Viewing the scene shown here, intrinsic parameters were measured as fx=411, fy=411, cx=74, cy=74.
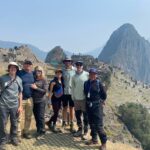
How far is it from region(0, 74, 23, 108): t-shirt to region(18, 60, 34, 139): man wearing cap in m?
Result: 1.03

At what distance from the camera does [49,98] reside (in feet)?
52.0

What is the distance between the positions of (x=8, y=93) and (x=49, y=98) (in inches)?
120

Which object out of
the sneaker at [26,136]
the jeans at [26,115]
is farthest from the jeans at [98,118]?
the sneaker at [26,136]

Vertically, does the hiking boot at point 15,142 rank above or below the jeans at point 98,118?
below

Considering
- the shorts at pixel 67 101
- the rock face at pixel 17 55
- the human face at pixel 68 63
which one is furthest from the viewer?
the rock face at pixel 17 55

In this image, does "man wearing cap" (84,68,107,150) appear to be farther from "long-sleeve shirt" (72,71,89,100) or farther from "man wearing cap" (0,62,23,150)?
"man wearing cap" (0,62,23,150)

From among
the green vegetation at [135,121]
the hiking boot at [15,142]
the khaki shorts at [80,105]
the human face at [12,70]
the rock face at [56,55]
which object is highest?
the rock face at [56,55]

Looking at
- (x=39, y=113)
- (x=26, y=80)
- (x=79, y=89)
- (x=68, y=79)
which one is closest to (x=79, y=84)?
(x=79, y=89)

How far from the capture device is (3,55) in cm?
9300

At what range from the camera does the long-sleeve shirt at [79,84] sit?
14.8 m

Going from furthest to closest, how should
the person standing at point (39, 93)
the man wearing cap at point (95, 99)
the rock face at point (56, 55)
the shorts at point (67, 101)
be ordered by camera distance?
the rock face at point (56, 55), the shorts at point (67, 101), the person standing at point (39, 93), the man wearing cap at point (95, 99)

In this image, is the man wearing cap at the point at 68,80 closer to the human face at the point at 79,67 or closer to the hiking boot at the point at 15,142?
the human face at the point at 79,67

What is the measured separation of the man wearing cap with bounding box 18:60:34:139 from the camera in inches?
560

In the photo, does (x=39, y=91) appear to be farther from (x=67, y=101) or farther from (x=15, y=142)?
→ (x=15, y=142)
